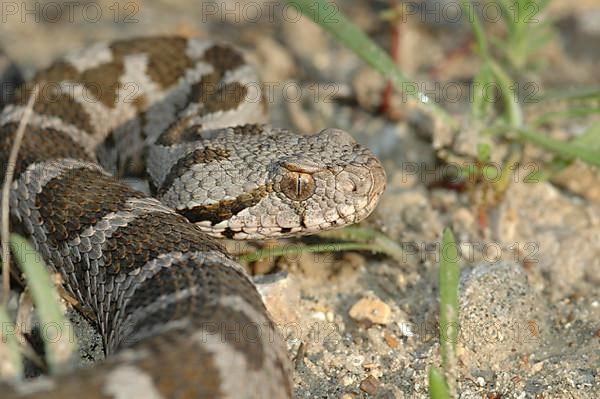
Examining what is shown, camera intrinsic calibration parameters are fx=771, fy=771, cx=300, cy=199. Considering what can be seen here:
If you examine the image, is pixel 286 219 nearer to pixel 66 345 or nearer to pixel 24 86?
pixel 66 345

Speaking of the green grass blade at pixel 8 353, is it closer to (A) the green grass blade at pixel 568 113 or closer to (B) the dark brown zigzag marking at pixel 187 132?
(B) the dark brown zigzag marking at pixel 187 132

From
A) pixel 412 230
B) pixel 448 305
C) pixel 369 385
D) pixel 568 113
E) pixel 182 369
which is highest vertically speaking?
pixel 568 113

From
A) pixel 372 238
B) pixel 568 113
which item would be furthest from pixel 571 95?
pixel 372 238

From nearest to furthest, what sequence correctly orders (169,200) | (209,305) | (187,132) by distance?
(209,305) < (169,200) < (187,132)

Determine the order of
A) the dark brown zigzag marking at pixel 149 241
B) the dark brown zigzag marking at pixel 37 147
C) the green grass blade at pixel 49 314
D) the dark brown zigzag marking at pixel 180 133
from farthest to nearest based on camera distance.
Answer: the dark brown zigzag marking at pixel 180 133, the dark brown zigzag marking at pixel 37 147, the dark brown zigzag marking at pixel 149 241, the green grass blade at pixel 49 314

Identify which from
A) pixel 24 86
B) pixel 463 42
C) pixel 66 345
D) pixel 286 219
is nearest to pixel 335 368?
pixel 286 219

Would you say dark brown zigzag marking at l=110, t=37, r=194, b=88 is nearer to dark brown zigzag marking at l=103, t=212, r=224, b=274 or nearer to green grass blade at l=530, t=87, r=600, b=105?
dark brown zigzag marking at l=103, t=212, r=224, b=274

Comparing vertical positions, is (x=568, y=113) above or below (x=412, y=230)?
above

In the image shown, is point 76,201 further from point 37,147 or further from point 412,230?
point 412,230

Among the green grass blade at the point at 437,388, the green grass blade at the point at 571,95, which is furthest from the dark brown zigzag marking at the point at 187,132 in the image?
the green grass blade at the point at 571,95
